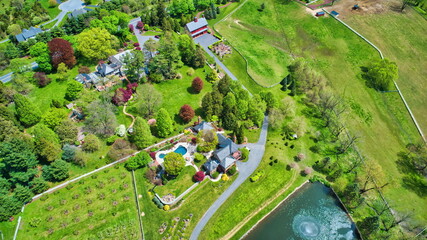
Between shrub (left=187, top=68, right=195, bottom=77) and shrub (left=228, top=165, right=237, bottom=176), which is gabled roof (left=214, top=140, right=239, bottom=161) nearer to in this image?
shrub (left=228, top=165, right=237, bottom=176)

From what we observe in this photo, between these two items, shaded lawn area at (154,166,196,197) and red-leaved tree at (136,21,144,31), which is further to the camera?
red-leaved tree at (136,21,144,31)

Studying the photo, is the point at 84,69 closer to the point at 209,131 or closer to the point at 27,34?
the point at 27,34

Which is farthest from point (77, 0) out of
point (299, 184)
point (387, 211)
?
point (387, 211)

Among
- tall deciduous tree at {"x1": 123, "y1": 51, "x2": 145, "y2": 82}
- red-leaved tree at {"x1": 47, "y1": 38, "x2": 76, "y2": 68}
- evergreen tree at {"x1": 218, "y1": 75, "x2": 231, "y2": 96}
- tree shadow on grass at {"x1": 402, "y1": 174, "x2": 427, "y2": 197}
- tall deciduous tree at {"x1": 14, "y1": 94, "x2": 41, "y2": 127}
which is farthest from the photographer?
red-leaved tree at {"x1": 47, "y1": 38, "x2": 76, "y2": 68}

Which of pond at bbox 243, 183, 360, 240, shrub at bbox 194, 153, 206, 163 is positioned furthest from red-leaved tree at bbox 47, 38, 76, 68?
pond at bbox 243, 183, 360, 240

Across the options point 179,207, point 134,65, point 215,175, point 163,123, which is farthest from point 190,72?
point 179,207

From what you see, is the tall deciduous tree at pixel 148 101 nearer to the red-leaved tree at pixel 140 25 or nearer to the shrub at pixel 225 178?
the shrub at pixel 225 178

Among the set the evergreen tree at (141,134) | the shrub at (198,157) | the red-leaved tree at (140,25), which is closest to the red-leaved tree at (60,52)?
the red-leaved tree at (140,25)
